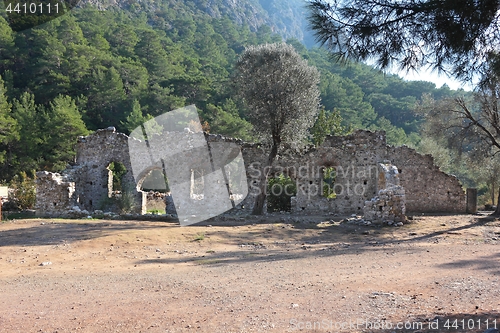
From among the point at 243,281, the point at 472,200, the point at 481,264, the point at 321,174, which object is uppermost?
the point at 321,174

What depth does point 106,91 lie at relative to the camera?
33594mm

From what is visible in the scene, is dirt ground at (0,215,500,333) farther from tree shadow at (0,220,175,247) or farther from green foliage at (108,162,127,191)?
green foliage at (108,162,127,191)

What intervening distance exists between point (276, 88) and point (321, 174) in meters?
5.04

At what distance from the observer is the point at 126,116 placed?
32.6 metres

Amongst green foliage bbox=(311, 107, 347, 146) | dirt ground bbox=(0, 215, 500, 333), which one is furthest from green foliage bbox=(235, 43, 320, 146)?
green foliage bbox=(311, 107, 347, 146)

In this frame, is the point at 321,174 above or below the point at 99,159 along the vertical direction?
below

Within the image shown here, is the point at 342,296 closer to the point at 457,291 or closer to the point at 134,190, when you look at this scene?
the point at 457,291

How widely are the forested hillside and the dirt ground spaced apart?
9323mm

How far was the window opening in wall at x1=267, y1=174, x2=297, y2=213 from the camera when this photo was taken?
18.5 m

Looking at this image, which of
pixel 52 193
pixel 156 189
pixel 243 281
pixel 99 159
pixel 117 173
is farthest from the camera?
pixel 156 189

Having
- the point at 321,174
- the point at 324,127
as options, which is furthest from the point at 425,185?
the point at 324,127

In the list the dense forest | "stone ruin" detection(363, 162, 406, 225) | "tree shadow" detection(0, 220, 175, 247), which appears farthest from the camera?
the dense forest

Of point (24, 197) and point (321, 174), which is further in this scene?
point (321, 174)

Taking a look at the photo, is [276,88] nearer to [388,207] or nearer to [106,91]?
[388,207]
